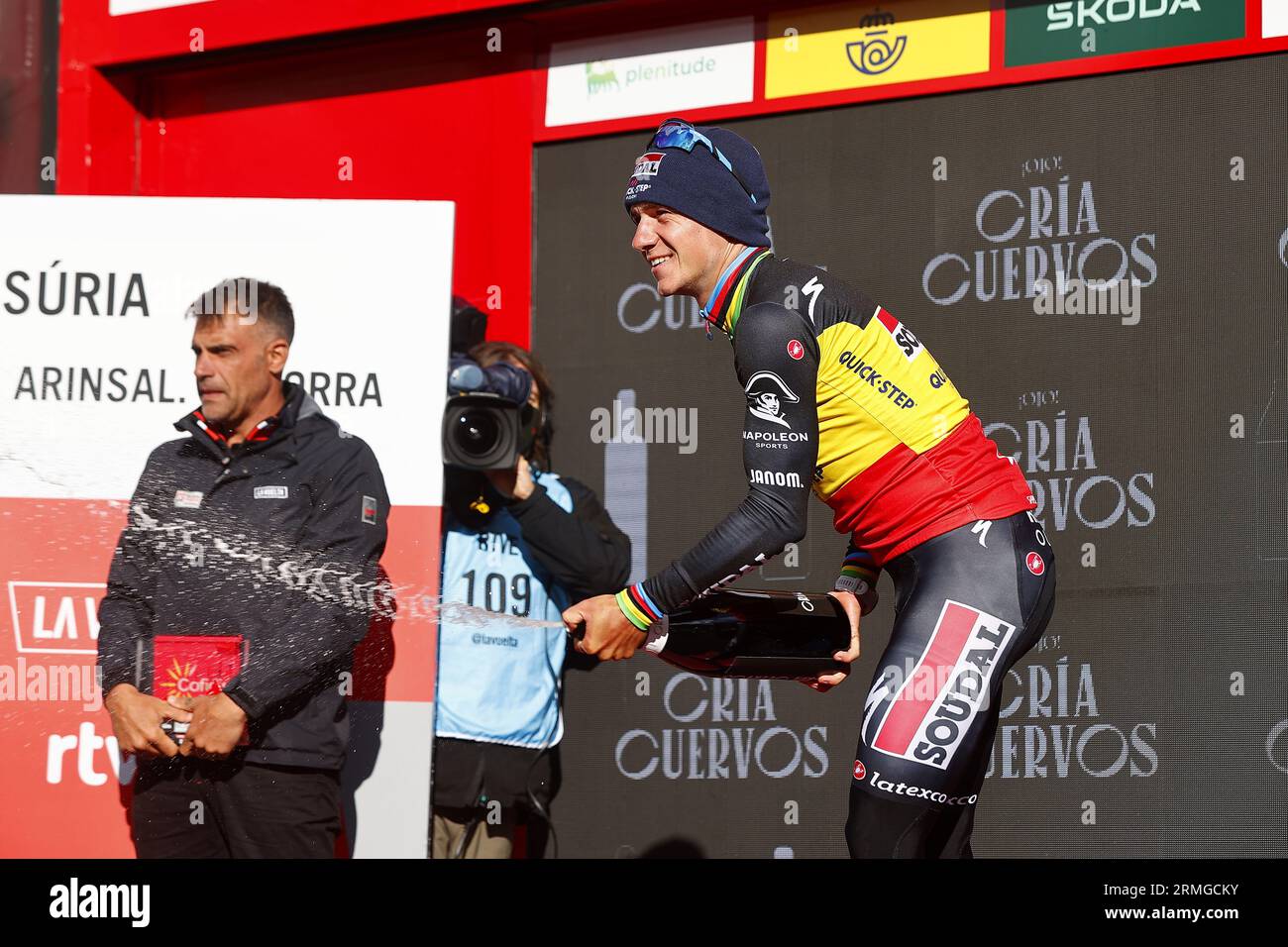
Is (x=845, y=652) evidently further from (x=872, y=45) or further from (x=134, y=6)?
(x=134, y=6)

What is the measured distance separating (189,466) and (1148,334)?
2926mm

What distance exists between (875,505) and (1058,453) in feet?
5.26

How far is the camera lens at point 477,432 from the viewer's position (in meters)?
5.02

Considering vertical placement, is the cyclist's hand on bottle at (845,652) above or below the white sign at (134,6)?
below

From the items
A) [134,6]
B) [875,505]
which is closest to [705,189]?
[875,505]

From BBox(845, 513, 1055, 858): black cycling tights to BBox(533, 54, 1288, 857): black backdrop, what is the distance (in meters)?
1.40

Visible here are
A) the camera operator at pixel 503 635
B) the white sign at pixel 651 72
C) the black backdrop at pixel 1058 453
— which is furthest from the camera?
the white sign at pixel 651 72

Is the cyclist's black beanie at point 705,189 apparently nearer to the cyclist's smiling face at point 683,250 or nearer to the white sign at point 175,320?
the cyclist's smiling face at point 683,250

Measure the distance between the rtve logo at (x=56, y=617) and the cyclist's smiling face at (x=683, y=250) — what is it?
2036 millimetres

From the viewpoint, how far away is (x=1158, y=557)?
5070mm

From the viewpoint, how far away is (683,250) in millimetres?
3977

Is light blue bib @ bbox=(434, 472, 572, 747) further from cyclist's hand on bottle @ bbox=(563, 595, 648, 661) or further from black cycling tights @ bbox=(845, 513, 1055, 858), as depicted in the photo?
black cycling tights @ bbox=(845, 513, 1055, 858)

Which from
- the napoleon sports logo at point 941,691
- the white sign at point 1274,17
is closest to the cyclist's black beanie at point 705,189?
the napoleon sports logo at point 941,691

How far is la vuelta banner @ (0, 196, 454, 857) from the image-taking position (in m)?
4.86
